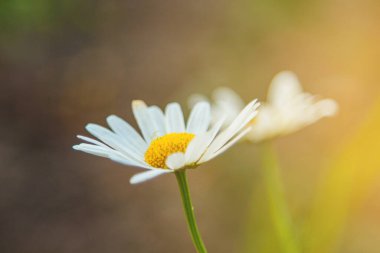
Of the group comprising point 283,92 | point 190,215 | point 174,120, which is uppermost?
point 283,92

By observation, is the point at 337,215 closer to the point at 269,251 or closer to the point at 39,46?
the point at 269,251

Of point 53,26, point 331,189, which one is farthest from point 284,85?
point 53,26

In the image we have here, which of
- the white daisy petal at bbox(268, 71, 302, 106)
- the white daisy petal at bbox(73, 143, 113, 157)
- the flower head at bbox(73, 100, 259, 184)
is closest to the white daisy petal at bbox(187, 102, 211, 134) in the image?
the flower head at bbox(73, 100, 259, 184)

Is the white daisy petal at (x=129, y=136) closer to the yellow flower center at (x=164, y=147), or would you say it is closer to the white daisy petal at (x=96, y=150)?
the yellow flower center at (x=164, y=147)

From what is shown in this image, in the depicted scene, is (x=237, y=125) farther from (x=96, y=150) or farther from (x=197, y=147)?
(x=96, y=150)

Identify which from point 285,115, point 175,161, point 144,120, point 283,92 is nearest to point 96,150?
point 175,161

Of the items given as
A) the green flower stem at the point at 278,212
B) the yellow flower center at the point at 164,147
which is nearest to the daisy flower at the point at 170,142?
the yellow flower center at the point at 164,147
